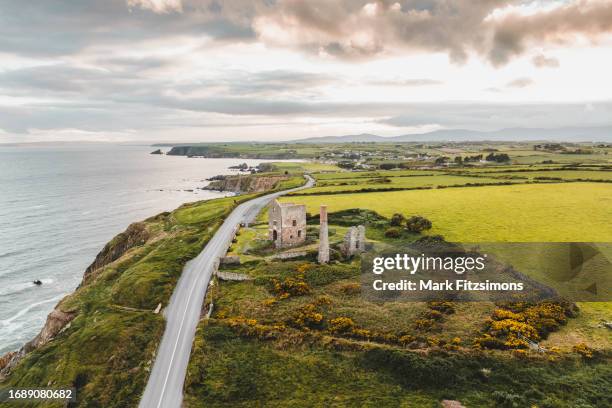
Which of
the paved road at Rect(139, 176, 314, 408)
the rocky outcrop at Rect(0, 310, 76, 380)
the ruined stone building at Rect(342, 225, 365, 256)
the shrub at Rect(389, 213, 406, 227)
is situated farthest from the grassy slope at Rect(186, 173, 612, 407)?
the shrub at Rect(389, 213, 406, 227)

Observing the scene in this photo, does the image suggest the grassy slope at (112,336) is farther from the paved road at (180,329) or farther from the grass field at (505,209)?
the grass field at (505,209)

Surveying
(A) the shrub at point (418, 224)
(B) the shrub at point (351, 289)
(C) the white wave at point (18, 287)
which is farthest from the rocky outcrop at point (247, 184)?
(B) the shrub at point (351, 289)

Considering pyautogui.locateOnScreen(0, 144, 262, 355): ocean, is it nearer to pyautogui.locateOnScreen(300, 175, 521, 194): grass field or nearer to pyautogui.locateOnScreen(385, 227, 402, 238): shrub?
pyautogui.locateOnScreen(385, 227, 402, 238): shrub

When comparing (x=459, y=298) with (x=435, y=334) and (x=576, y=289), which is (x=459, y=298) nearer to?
(x=435, y=334)

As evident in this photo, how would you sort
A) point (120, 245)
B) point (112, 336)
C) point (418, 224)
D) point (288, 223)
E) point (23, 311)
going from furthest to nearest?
1. point (120, 245)
2. point (418, 224)
3. point (23, 311)
4. point (288, 223)
5. point (112, 336)

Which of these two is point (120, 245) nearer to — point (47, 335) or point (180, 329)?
point (47, 335)

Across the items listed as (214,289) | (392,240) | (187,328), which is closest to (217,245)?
(214,289)

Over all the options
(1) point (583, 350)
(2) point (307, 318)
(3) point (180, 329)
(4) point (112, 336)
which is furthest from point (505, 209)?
(4) point (112, 336)
